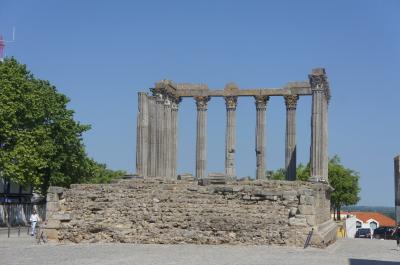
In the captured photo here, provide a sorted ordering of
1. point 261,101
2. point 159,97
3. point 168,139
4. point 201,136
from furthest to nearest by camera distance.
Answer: point 201,136 < point 168,139 < point 261,101 < point 159,97

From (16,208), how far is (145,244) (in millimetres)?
21980

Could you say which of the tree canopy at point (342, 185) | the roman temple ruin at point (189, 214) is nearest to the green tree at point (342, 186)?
the tree canopy at point (342, 185)

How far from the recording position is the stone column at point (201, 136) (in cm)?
4269

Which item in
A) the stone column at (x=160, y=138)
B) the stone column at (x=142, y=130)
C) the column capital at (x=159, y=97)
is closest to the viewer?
the stone column at (x=142, y=130)

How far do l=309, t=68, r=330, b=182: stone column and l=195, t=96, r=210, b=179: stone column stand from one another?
8.55 m

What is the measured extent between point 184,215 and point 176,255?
466 centimetres

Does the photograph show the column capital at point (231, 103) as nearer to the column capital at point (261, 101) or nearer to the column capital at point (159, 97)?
the column capital at point (261, 101)

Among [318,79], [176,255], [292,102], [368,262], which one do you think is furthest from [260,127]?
[176,255]

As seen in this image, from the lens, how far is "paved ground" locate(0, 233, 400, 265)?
18844 millimetres

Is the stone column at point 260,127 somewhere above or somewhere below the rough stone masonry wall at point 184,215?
above

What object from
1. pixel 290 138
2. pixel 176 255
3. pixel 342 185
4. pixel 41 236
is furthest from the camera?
pixel 342 185

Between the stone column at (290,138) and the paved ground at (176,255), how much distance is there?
14548 mm

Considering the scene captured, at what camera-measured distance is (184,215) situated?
25188mm

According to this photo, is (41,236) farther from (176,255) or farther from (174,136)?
(174,136)
